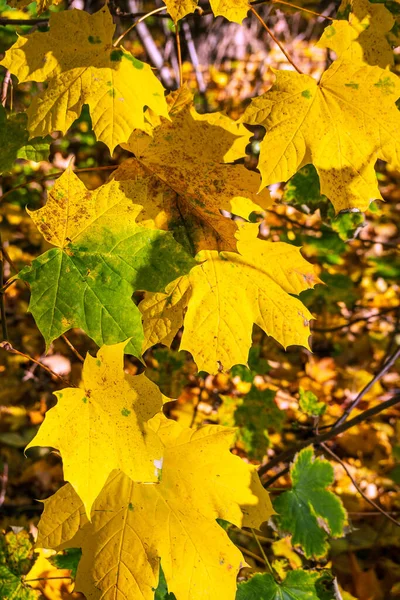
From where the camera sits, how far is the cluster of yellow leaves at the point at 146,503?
112 centimetres

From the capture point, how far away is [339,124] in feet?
4.38

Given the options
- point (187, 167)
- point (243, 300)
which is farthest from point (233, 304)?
point (187, 167)

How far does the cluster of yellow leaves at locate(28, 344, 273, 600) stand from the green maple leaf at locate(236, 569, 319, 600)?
0.21 metres

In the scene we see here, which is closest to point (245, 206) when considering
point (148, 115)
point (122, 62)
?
point (148, 115)

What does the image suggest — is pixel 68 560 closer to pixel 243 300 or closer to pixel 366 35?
pixel 243 300

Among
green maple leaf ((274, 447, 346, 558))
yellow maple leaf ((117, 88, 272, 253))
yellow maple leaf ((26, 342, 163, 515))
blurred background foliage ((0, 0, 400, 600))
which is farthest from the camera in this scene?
blurred background foliage ((0, 0, 400, 600))

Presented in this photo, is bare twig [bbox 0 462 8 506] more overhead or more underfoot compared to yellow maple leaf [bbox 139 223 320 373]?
more underfoot

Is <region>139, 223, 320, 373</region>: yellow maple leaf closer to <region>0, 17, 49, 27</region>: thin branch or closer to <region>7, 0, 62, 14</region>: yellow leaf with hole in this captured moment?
<region>7, 0, 62, 14</region>: yellow leaf with hole

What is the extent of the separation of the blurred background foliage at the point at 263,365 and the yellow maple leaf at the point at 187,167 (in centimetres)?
54

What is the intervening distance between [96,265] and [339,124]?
70 centimetres

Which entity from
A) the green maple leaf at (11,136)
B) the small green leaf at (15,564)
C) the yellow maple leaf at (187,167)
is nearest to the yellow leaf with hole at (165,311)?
the yellow maple leaf at (187,167)

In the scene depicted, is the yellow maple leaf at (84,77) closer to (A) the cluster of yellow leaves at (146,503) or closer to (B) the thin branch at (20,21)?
(B) the thin branch at (20,21)

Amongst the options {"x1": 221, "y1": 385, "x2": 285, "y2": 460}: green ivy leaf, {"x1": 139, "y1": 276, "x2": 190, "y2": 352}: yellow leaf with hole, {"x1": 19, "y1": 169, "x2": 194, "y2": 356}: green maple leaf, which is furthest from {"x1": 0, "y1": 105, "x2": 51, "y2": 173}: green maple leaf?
{"x1": 221, "y1": 385, "x2": 285, "y2": 460}: green ivy leaf

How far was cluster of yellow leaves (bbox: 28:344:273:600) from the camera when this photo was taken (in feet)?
3.67
